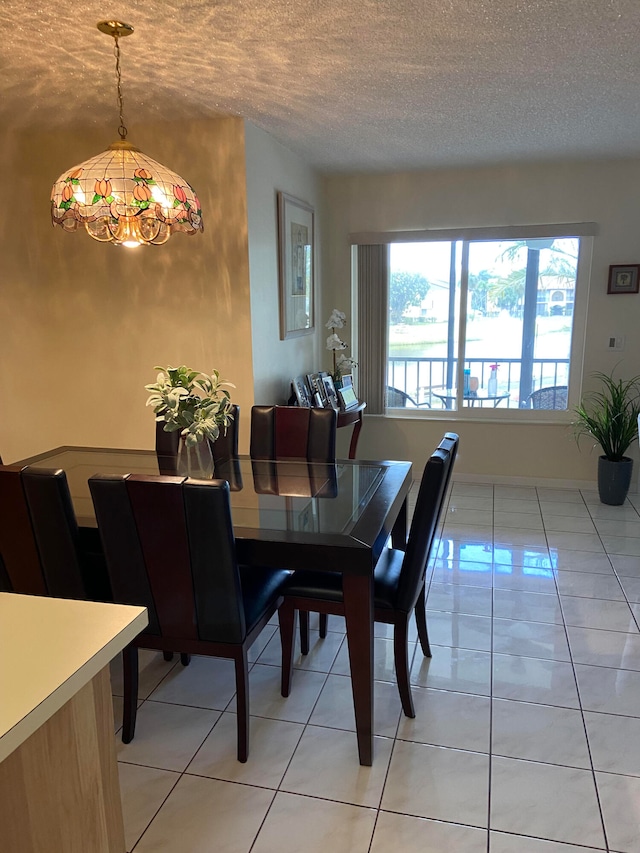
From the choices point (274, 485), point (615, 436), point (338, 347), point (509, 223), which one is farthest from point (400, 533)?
point (509, 223)

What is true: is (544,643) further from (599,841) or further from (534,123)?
(534,123)

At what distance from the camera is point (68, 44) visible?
88.8 inches

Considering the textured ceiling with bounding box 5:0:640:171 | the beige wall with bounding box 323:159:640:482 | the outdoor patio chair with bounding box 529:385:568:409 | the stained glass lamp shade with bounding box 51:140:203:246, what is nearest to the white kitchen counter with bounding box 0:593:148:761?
the stained glass lamp shade with bounding box 51:140:203:246

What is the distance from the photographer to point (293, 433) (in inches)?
119

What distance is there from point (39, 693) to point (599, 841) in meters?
1.59

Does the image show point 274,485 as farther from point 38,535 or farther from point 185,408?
point 38,535

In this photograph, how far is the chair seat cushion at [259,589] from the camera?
203 centimetres

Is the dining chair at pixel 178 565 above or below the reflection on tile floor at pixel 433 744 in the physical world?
above

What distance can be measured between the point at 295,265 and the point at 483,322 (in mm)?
1664

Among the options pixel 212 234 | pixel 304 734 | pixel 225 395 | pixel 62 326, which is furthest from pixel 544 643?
pixel 62 326

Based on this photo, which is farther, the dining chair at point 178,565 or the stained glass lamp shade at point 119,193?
the stained glass lamp shade at point 119,193

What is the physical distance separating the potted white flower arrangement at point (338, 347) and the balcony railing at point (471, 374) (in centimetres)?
44

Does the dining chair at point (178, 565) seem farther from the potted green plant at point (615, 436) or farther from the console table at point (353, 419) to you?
the potted green plant at point (615, 436)

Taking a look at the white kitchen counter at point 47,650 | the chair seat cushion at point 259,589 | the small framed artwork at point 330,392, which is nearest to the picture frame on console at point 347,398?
the small framed artwork at point 330,392
